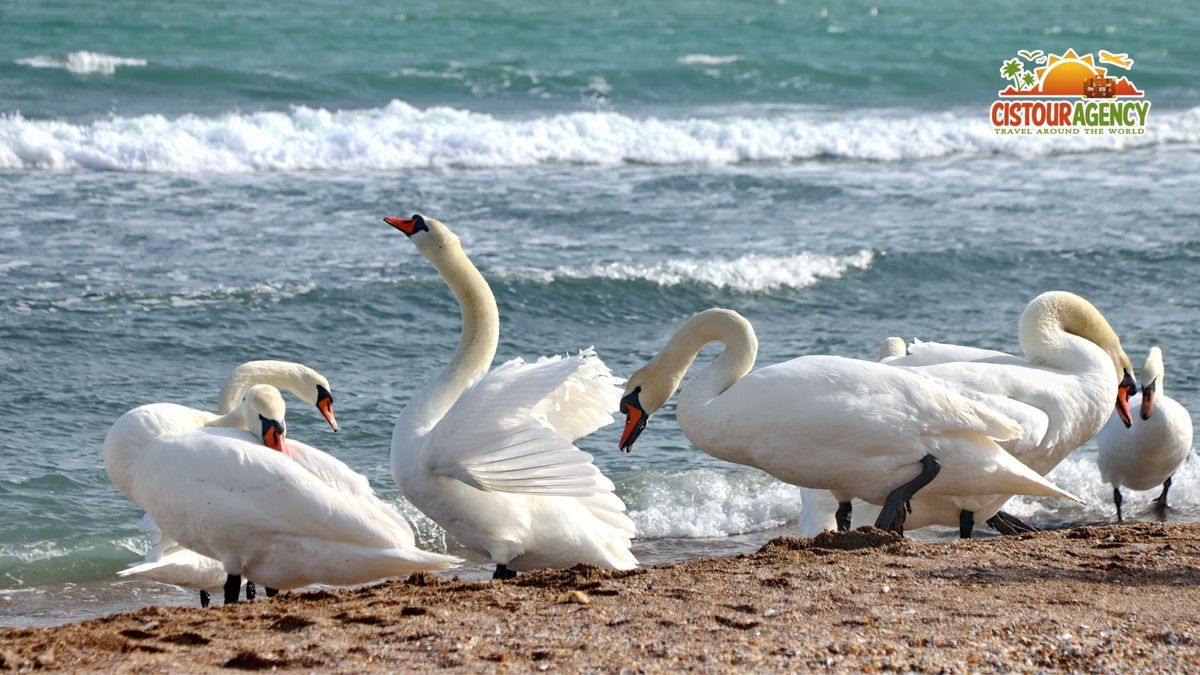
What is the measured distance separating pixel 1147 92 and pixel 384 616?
25586mm

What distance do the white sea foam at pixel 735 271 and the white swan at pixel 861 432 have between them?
6422 mm

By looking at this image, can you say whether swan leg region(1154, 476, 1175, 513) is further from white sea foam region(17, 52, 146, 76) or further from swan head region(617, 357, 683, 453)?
white sea foam region(17, 52, 146, 76)

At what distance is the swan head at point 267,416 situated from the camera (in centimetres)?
632

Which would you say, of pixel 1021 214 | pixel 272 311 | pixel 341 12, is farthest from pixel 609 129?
pixel 341 12

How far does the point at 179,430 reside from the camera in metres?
6.33

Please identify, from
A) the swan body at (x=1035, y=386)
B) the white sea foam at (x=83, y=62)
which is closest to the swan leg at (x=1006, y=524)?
the swan body at (x=1035, y=386)

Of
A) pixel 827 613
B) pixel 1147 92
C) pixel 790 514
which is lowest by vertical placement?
pixel 790 514

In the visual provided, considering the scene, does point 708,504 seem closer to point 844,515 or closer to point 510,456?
point 844,515

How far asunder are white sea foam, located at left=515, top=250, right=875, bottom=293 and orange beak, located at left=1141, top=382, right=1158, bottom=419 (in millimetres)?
4880

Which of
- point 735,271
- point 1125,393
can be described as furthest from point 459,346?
point 735,271

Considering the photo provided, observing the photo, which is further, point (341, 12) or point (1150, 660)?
point (341, 12)

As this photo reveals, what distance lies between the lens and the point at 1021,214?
16.8 metres

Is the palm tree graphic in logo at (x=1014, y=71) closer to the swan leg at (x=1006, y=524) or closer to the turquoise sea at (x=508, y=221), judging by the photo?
the turquoise sea at (x=508, y=221)

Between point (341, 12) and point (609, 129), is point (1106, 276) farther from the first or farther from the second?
point (341, 12)
